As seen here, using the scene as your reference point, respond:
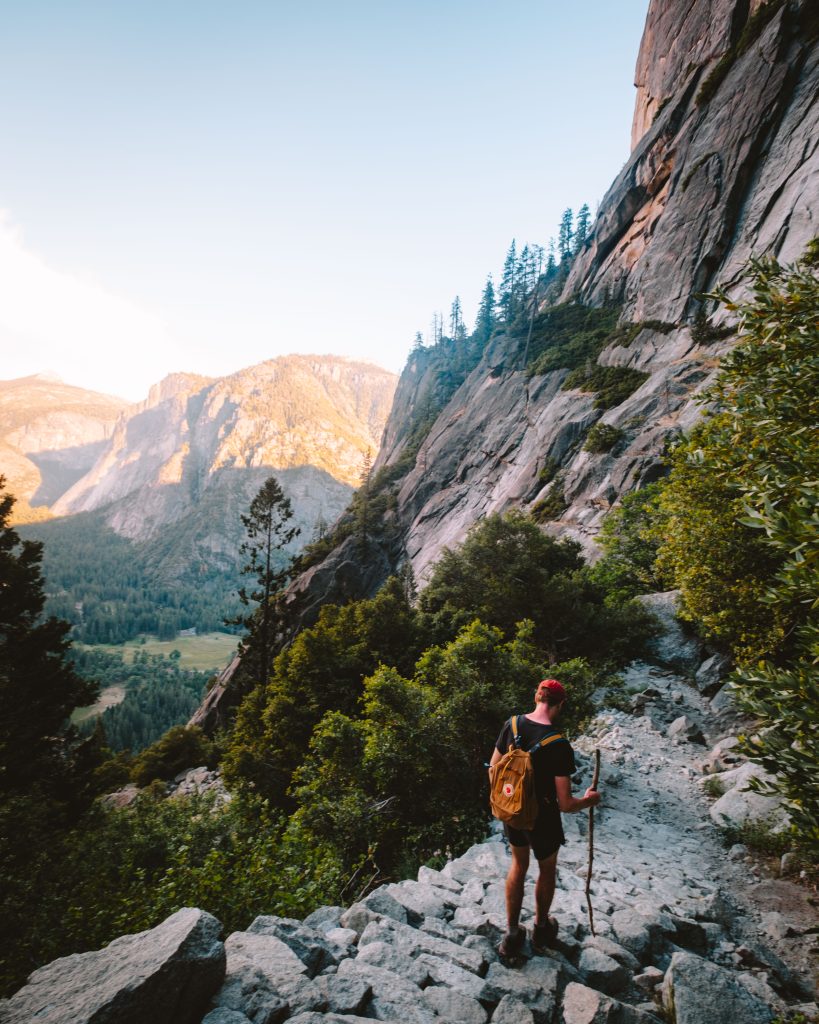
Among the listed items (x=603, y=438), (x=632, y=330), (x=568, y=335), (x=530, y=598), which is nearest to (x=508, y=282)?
(x=568, y=335)

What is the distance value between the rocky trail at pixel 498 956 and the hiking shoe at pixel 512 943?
3.6 inches

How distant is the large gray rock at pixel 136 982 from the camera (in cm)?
334

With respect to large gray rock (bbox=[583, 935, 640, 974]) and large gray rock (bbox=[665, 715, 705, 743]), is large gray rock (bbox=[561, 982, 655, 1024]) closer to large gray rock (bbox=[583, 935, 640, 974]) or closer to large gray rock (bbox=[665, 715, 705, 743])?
large gray rock (bbox=[583, 935, 640, 974])

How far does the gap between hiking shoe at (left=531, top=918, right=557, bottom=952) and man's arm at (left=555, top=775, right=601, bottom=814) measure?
A: 4.18 feet

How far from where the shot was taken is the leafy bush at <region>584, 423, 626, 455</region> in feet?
114

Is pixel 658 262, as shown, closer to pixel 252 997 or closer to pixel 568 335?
pixel 568 335

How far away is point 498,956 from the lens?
15.9ft

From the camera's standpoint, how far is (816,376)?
18.5 ft

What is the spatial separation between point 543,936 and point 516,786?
1621 mm

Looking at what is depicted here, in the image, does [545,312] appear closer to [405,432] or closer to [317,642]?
[405,432]

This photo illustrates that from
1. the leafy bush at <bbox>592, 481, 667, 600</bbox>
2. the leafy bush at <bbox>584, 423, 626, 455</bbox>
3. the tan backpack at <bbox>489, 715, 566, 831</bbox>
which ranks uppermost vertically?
the leafy bush at <bbox>584, 423, 626, 455</bbox>

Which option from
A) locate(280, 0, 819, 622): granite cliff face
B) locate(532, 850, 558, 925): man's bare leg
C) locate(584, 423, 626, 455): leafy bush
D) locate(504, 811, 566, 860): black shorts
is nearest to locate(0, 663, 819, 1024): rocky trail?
locate(532, 850, 558, 925): man's bare leg

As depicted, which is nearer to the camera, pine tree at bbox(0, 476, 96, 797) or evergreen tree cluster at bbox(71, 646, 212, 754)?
pine tree at bbox(0, 476, 96, 797)

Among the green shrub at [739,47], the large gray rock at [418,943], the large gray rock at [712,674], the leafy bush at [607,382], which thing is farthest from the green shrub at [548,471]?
the green shrub at [739,47]
